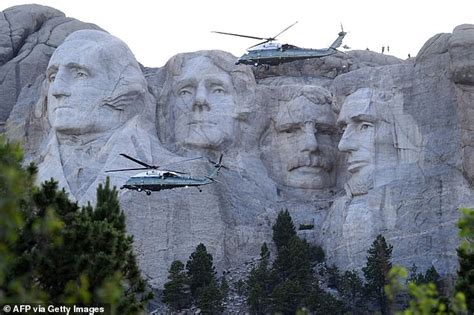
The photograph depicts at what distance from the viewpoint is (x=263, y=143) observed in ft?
195

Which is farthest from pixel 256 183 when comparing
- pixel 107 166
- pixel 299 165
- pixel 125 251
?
pixel 125 251

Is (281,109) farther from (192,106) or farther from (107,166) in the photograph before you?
(107,166)

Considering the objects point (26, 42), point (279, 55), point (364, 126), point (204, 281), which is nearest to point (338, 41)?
point (279, 55)

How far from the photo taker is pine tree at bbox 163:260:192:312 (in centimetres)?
5147

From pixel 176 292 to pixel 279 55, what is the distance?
11.0 meters

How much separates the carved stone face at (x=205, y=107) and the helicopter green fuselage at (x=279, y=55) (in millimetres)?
1388

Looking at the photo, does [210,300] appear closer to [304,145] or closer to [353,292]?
[353,292]

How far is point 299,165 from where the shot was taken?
5856 cm

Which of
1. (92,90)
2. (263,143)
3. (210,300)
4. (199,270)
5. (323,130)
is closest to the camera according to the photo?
(210,300)

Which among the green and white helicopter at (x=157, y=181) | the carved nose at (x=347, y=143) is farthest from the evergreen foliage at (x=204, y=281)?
the carved nose at (x=347, y=143)

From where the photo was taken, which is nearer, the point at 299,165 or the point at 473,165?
the point at 473,165

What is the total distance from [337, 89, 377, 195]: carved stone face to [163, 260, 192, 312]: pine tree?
23.9 feet

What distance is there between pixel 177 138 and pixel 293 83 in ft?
18.6

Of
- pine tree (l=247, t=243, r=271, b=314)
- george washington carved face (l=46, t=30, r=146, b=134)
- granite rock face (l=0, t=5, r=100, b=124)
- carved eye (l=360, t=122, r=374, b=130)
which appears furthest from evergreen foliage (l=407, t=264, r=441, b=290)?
granite rock face (l=0, t=5, r=100, b=124)
